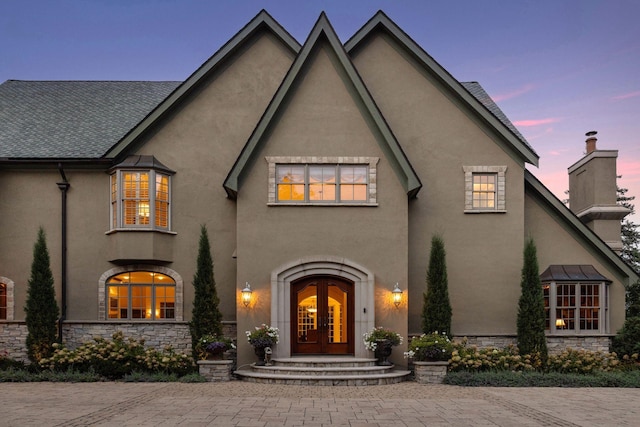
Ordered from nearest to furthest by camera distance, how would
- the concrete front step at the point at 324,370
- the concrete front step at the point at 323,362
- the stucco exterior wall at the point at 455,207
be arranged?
the concrete front step at the point at 324,370
the concrete front step at the point at 323,362
the stucco exterior wall at the point at 455,207

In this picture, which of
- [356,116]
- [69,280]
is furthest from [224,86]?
[69,280]

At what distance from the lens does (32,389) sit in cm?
1388

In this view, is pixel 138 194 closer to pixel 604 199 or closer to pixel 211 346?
pixel 211 346

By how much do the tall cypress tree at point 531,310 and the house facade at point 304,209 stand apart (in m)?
0.96

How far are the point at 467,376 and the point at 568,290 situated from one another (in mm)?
5576

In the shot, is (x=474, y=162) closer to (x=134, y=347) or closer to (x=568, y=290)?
(x=568, y=290)

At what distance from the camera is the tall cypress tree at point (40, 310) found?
16562mm

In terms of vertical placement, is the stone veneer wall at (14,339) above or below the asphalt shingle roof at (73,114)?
below

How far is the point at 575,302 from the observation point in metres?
17.9

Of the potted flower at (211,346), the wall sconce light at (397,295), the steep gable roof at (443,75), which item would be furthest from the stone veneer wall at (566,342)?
the potted flower at (211,346)

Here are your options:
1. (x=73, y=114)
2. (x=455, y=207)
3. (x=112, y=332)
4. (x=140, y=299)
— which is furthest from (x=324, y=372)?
(x=73, y=114)

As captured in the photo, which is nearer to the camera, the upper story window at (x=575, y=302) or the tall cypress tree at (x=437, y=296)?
the tall cypress tree at (x=437, y=296)

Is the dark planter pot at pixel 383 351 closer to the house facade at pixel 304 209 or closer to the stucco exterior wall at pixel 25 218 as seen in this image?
the house facade at pixel 304 209

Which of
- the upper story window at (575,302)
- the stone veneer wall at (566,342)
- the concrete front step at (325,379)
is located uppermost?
the upper story window at (575,302)
